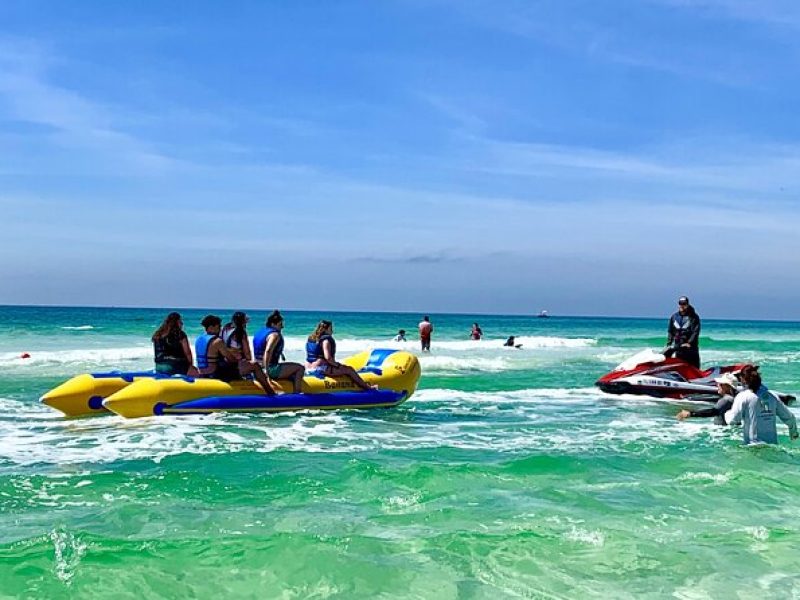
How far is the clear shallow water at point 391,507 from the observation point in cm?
486

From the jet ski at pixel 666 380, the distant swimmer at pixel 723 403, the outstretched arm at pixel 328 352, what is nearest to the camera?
the distant swimmer at pixel 723 403

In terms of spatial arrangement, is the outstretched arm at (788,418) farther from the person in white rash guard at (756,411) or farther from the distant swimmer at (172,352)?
the distant swimmer at (172,352)

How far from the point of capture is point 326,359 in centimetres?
1191

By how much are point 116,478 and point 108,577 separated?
101 inches

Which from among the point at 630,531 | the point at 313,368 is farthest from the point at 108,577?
the point at 313,368

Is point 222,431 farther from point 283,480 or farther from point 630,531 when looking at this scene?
point 630,531

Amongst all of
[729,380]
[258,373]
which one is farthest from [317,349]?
[729,380]

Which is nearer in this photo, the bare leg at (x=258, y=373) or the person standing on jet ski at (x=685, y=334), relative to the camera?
the bare leg at (x=258, y=373)

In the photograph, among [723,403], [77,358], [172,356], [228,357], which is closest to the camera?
[723,403]

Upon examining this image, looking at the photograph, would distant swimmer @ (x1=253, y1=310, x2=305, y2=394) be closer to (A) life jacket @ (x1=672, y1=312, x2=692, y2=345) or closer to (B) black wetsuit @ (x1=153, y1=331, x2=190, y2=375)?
(B) black wetsuit @ (x1=153, y1=331, x2=190, y2=375)

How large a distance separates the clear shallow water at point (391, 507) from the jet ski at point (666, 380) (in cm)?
203

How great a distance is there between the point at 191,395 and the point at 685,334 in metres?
7.89

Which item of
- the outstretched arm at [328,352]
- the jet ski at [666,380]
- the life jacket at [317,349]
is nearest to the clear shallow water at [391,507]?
the outstretched arm at [328,352]

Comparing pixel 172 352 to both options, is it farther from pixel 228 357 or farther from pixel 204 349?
pixel 228 357
